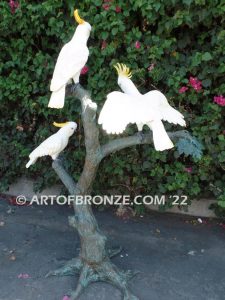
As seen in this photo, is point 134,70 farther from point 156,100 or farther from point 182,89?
point 156,100

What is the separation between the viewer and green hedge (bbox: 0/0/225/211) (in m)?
3.35

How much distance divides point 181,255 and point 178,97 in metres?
1.40

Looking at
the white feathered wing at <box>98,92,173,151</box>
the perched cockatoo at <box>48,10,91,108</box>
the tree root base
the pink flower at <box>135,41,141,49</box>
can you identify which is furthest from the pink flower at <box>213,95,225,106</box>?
the tree root base

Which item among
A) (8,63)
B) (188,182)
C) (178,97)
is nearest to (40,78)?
(8,63)

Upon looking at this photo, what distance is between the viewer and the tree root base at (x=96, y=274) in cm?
290

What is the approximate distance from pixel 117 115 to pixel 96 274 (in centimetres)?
134

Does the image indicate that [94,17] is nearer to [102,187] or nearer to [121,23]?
[121,23]

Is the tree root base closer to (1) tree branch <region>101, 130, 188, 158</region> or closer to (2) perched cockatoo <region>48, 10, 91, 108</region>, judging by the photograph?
(1) tree branch <region>101, 130, 188, 158</region>

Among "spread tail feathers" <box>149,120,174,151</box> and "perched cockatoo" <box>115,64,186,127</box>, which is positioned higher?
"perched cockatoo" <box>115,64,186,127</box>

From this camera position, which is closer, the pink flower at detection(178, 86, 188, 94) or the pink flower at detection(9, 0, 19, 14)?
the pink flower at detection(178, 86, 188, 94)

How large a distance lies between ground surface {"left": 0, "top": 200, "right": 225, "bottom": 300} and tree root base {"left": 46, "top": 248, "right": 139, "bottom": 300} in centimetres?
5

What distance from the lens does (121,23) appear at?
3342 mm

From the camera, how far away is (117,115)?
235 cm

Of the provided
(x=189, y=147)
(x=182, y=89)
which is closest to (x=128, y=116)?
(x=189, y=147)
